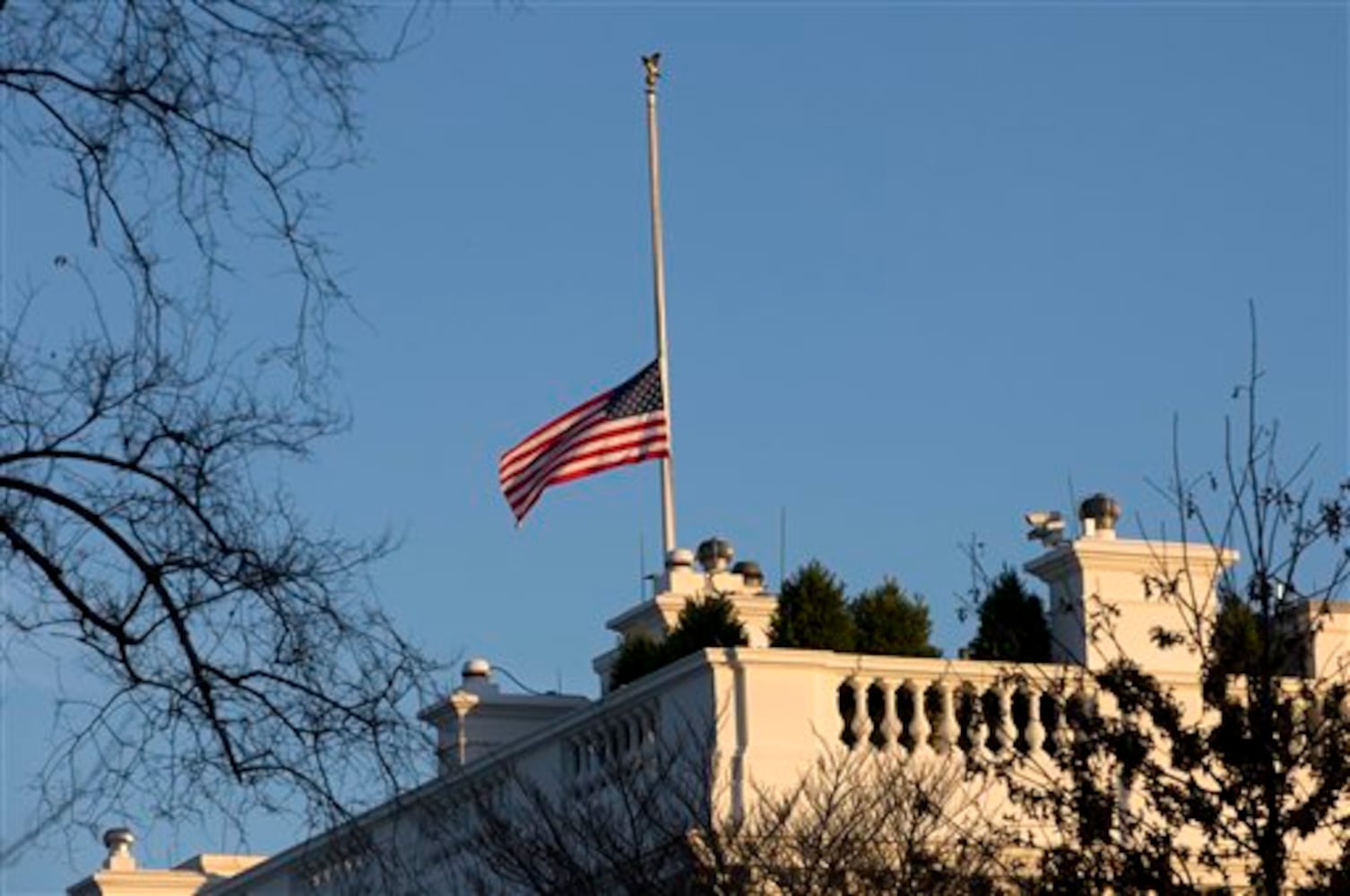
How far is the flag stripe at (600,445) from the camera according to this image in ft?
105

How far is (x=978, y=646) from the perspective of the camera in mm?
28734

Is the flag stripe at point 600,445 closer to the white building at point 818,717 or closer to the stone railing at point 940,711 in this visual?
the white building at point 818,717

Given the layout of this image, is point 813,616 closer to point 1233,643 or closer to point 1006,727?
point 1006,727

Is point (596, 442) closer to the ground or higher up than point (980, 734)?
higher up

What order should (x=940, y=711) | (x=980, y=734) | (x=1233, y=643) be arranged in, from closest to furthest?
(x=1233, y=643), (x=980, y=734), (x=940, y=711)

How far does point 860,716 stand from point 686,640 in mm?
2646

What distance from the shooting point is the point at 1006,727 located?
25.9m

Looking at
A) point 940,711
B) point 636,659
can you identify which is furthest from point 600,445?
point 940,711

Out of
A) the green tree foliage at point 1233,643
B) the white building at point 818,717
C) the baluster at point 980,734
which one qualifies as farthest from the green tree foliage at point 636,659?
the green tree foliage at point 1233,643

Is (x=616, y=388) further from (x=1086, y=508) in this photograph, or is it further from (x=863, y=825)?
(x=863, y=825)

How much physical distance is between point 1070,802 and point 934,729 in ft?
23.0

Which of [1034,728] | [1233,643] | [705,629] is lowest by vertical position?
[1233,643]

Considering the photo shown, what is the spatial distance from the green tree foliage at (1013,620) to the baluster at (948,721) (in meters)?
1.32

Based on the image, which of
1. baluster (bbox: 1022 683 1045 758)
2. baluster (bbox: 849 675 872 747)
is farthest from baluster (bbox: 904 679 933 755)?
baluster (bbox: 1022 683 1045 758)
